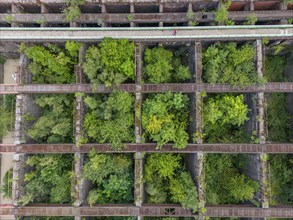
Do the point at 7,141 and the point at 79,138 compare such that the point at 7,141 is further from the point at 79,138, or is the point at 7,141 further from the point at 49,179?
the point at 79,138

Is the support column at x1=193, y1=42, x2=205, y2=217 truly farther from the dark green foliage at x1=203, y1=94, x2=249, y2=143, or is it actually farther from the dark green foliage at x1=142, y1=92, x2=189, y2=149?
the dark green foliage at x1=142, y1=92, x2=189, y2=149

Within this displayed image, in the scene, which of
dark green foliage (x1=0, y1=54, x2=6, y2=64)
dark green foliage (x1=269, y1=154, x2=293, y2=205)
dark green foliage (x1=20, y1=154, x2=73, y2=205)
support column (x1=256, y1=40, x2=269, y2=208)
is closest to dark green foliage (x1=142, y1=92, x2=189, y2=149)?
support column (x1=256, y1=40, x2=269, y2=208)

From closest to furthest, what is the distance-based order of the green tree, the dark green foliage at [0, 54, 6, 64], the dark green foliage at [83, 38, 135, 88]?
the green tree → the dark green foliage at [83, 38, 135, 88] → the dark green foliage at [0, 54, 6, 64]

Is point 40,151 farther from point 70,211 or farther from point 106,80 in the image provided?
point 106,80

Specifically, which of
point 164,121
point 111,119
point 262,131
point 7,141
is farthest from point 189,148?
point 7,141

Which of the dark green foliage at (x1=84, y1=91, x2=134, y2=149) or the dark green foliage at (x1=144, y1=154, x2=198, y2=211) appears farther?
the dark green foliage at (x1=144, y1=154, x2=198, y2=211)

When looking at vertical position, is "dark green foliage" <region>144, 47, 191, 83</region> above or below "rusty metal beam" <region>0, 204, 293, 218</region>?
above

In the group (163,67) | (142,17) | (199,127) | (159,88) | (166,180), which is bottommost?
(166,180)
